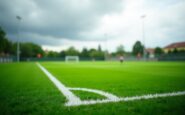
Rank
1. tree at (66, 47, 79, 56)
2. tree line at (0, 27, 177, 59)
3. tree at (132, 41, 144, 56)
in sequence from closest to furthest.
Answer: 1. tree line at (0, 27, 177, 59)
2. tree at (132, 41, 144, 56)
3. tree at (66, 47, 79, 56)

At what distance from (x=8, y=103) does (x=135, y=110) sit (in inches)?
96.5

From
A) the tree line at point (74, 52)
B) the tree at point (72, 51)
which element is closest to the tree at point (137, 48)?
the tree line at point (74, 52)

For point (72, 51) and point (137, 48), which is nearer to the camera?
point (137, 48)

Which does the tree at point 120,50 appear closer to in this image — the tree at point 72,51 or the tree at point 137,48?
the tree at point 137,48

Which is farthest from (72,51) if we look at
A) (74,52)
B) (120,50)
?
(120,50)

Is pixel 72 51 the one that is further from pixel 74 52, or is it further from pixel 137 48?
pixel 137 48

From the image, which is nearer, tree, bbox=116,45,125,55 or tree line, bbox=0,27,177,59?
tree line, bbox=0,27,177,59

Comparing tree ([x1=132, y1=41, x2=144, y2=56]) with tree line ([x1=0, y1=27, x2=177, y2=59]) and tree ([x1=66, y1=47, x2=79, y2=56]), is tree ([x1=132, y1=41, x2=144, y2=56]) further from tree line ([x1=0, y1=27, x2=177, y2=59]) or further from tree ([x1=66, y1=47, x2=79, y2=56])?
tree ([x1=66, y1=47, x2=79, y2=56])

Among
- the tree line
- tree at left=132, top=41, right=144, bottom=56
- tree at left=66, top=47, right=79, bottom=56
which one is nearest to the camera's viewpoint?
the tree line

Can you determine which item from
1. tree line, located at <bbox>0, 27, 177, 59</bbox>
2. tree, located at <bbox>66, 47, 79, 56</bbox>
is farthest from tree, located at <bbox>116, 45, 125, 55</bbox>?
tree, located at <bbox>66, 47, 79, 56</bbox>

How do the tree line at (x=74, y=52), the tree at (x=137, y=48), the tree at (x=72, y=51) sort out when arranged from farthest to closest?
the tree at (x=72, y=51) < the tree at (x=137, y=48) < the tree line at (x=74, y=52)

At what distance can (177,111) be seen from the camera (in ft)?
8.80

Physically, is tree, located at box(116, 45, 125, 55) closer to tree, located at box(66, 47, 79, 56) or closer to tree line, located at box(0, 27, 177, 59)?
tree line, located at box(0, 27, 177, 59)

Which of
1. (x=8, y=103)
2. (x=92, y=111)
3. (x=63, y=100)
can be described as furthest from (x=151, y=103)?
(x=8, y=103)
